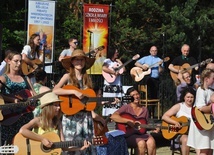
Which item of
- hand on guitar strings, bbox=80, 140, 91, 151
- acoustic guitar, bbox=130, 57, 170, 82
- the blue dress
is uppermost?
acoustic guitar, bbox=130, 57, 170, 82

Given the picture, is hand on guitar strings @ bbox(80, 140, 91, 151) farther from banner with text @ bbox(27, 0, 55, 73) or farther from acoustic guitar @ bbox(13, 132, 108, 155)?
banner with text @ bbox(27, 0, 55, 73)

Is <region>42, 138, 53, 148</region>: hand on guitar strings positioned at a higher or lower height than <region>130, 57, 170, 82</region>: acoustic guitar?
lower

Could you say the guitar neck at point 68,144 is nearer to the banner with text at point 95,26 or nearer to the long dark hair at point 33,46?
the long dark hair at point 33,46

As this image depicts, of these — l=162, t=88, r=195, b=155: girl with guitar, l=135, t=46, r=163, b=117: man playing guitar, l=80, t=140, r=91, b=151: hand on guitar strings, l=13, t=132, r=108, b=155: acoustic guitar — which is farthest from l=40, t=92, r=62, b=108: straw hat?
l=135, t=46, r=163, b=117: man playing guitar

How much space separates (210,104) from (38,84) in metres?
2.56

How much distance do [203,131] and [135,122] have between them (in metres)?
1.17

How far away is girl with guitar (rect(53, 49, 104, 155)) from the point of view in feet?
22.4

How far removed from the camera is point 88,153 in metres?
6.85

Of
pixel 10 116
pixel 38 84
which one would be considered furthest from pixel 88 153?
pixel 38 84

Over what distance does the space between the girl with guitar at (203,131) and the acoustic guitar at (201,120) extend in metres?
0.02

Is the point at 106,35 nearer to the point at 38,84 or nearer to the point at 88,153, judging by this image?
the point at 38,84

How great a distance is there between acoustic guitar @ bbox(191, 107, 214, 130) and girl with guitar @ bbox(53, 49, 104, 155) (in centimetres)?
163

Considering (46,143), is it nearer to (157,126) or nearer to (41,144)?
(41,144)

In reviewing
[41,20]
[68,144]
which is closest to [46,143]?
[68,144]
